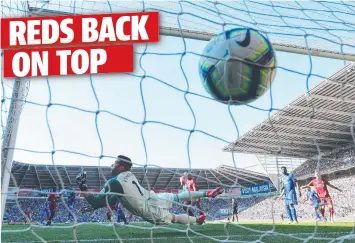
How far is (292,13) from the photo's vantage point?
14.2 ft

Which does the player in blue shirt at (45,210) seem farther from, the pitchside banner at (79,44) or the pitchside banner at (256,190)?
the pitchside banner at (79,44)

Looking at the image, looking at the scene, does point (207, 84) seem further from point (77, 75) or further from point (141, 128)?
point (77, 75)

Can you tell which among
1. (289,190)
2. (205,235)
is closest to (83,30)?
(205,235)

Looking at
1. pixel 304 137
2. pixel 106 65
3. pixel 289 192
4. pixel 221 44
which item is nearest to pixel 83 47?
pixel 106 65

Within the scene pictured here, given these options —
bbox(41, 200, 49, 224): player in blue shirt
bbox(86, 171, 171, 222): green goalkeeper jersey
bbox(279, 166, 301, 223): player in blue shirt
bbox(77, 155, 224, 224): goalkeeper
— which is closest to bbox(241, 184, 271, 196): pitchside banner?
bbox(41, 200, 49, 224): player in blue shirt

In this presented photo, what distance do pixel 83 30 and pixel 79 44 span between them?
0.15 m

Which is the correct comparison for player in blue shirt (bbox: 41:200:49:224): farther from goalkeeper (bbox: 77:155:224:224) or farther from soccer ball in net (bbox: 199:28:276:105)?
soccer ball in net (bbox: 199:28:276:105)

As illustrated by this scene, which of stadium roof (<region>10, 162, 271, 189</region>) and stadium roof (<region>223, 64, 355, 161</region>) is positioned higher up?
stadium roof (<region>223, 64, 355, 161</region>)

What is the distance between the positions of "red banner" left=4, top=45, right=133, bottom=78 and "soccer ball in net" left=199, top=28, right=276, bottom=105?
0.82 m

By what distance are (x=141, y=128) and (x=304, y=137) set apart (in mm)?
14985

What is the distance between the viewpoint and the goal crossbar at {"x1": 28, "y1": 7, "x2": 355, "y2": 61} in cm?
362

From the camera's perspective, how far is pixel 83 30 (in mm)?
3510

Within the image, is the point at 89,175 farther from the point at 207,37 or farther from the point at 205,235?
the point at 207,37

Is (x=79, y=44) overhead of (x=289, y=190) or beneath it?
overhead
